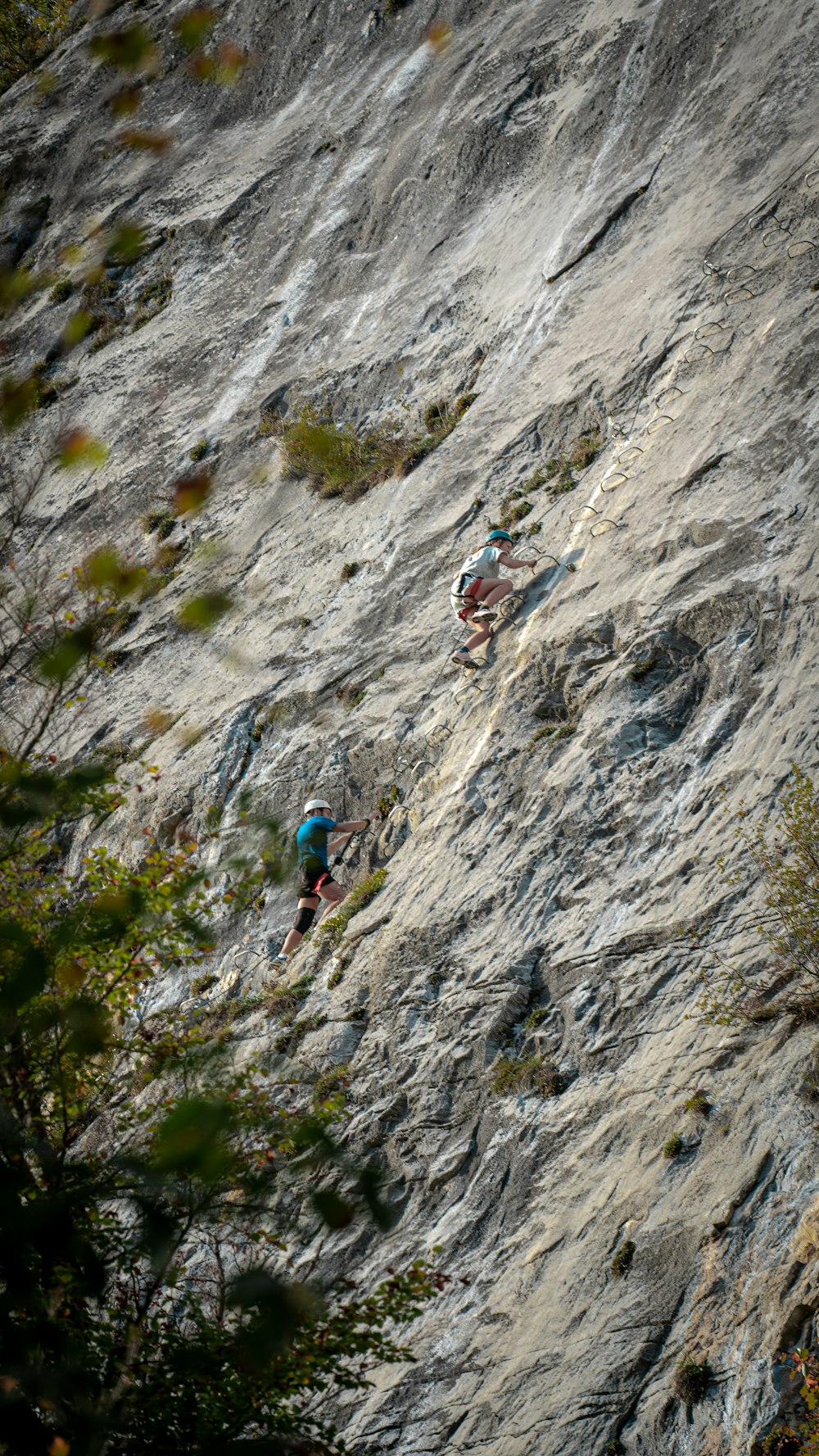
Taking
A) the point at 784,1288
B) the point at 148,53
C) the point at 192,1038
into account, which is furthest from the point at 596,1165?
the point at 148,53

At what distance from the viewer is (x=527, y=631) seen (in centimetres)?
1254

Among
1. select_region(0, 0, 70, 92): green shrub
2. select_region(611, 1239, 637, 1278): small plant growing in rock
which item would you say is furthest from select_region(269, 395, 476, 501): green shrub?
select_region(0, 0, 70, 92): green shrub

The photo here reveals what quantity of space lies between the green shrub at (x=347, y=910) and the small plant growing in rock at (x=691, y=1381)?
18.9 feet

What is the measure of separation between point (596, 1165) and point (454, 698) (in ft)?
18.6

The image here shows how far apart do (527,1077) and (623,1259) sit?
1.80 m

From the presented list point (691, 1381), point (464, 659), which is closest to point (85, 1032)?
point (691, 1381)

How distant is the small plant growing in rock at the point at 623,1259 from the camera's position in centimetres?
767

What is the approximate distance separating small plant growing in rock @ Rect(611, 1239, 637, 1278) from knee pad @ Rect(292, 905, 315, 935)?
5.48 metres

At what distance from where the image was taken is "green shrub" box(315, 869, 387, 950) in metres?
12.1

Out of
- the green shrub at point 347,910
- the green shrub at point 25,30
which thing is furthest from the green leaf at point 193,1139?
the green shrub at point 25,30

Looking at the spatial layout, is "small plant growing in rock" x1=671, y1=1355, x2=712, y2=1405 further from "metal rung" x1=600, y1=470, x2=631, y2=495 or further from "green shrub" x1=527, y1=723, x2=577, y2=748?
"metal rung" x1=600, y1=470, x2=631, y2=495

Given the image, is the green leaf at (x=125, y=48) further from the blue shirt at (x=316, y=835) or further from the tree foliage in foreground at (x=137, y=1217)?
the blue shirt at (x=316, y=835)

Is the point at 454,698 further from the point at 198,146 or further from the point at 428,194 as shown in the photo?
the point at 198,146

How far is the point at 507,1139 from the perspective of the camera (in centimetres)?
910
